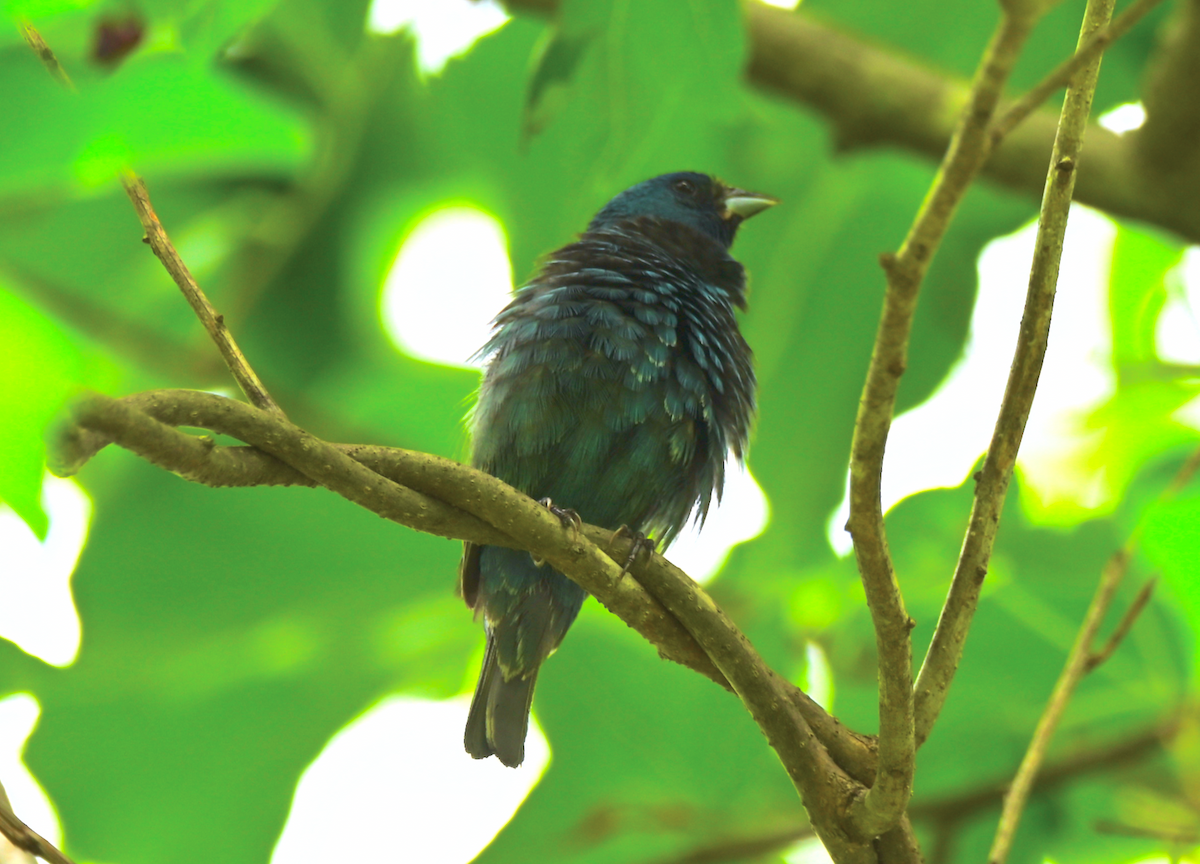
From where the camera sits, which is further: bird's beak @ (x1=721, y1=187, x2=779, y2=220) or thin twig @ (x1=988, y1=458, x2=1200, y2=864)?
bird's beak @ (x1=721, y1=187, x2=779, y2=220)

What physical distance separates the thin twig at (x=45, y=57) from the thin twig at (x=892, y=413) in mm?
994

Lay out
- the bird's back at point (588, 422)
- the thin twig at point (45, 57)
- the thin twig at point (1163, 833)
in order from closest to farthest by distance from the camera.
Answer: the thin twig at point (45, 57)
the thin twig at point (1163, 833)
the bird's back at point (588, 422)

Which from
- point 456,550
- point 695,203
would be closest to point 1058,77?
point 456,550

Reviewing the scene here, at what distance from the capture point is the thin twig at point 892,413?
1.47 metres

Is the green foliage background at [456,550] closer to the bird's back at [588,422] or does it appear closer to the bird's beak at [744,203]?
the bird's beak at [744,203]

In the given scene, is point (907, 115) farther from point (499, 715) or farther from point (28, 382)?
point (28, 382)

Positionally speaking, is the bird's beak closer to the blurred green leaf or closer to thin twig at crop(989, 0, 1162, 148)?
thin twig at crop(989, 0, 1162, 148)

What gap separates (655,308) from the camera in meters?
4.08

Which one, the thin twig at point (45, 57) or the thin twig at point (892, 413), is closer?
the thin twig at point (45, 57)

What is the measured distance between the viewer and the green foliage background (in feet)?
16.2

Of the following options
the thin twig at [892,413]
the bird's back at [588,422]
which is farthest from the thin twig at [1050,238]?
the bird's back at [588,422]

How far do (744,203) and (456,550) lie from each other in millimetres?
2096

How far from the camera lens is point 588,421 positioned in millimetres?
3979

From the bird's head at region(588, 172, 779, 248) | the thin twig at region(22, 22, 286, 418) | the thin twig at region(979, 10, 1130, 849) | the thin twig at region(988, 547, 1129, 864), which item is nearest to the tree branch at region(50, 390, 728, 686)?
the thin twig at region(22, 22, 286, 418)
